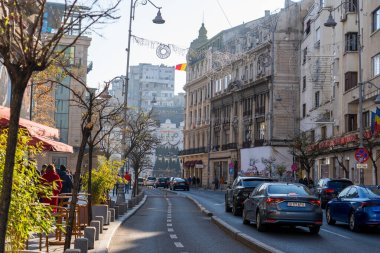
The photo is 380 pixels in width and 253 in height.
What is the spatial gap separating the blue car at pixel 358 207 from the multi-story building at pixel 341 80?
15.1 metres

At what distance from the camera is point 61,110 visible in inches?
2781

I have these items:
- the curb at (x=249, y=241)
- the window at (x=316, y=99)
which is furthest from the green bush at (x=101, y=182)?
the window at (x=316, y=99)

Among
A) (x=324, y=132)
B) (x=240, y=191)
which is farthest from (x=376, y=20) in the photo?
(x=240, y=191)

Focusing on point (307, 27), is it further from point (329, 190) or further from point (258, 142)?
point (329, 190)

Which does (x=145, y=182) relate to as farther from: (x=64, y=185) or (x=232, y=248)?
(x=232, y=248)

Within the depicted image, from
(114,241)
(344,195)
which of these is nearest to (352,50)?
(344,195)

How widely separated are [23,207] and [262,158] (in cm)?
5819

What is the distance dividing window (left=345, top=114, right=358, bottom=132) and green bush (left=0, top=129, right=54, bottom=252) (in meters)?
38.9

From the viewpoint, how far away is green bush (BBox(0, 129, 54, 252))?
7672 mm

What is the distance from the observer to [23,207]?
7.73 m

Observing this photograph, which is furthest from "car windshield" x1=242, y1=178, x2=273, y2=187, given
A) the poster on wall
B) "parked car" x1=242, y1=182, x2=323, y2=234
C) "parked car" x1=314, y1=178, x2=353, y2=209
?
the poster on wall

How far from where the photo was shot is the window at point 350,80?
4383cm

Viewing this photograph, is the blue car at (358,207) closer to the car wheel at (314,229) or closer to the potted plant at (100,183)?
the car wheel at (314,229)

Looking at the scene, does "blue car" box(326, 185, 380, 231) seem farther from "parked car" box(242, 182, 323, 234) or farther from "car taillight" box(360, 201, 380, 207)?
"parked car" box(242, 182, 323, 234)
